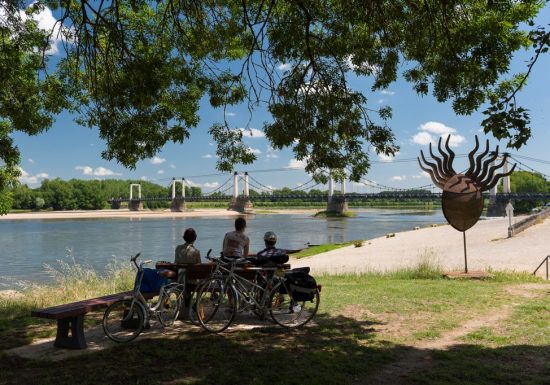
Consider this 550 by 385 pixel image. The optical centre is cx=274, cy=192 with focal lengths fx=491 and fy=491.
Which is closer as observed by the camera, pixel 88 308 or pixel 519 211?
pixel 88 308

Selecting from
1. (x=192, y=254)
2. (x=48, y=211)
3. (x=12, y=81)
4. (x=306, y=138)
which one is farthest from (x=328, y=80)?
(x=48, y=211)

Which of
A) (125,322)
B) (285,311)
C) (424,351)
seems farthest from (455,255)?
(125,322)

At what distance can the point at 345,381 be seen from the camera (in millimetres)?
4047

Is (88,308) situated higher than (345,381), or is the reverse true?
(88,308)

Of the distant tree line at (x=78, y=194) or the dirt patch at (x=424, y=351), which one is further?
the distant tree line at (x=78, y=194)

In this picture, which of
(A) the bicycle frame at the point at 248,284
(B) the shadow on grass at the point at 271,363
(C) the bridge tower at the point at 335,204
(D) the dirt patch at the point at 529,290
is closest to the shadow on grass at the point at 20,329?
(B) the shadow on grass at the point at 271,363

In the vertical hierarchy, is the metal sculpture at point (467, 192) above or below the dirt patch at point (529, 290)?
above

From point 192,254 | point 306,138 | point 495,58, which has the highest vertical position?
point 495,58

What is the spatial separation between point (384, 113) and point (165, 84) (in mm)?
3399

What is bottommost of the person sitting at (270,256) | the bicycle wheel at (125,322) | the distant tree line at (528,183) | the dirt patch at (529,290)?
the dirt patch at (529,290)

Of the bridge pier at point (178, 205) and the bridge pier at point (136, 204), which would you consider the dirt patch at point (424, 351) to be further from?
the bridge pier at point (136, 204)

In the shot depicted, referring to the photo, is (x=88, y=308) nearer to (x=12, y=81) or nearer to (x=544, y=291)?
(x=12, y=81)

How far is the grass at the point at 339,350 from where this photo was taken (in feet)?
13.6

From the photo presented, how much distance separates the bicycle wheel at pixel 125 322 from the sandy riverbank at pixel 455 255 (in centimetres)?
918
